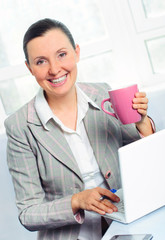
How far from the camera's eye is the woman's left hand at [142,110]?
1115 mm

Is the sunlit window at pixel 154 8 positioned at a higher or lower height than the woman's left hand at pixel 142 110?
higher

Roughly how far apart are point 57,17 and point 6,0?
34cm

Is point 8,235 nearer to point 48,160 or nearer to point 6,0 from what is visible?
point 48,160

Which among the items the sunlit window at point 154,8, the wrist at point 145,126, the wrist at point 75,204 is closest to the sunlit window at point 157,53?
the sunlit window at point 154,8

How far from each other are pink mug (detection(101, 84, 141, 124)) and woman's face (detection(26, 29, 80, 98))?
1.04 feet

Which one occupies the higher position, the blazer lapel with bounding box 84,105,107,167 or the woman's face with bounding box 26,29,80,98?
the woman's face with bounding box 26,29,80,98

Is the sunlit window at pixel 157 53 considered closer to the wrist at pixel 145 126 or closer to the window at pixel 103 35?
the window at pixel 103 35

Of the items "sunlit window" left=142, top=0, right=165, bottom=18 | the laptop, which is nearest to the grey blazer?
the laptop

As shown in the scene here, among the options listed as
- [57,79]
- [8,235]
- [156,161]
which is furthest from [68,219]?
[8,235]

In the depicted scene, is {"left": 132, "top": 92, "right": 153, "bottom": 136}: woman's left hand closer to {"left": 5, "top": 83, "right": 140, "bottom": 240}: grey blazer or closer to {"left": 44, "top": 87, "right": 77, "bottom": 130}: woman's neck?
{"left": 5, "top": 83, "right": 140, "bottom": 240}: grey blazer

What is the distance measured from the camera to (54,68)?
133cm

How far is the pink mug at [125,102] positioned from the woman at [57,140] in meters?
0.16

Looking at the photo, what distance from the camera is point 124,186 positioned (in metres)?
0.87

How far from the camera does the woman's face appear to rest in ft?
4.36
